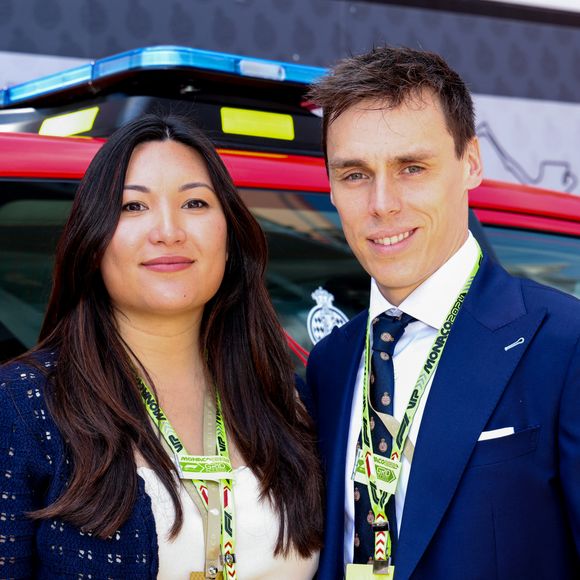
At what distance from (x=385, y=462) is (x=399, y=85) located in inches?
31.5

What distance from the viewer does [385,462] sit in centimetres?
192

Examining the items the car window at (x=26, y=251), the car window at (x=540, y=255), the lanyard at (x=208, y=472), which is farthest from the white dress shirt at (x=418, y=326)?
the car window at (x=540, y=255)

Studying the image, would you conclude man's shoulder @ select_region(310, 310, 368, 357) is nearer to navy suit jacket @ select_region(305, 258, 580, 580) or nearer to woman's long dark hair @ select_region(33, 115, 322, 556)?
woman's long dark hair @ select_region(33, 115, 322, 556)

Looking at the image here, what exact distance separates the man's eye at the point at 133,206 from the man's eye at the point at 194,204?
0.11 m

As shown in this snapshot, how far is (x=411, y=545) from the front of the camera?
182 centimetres

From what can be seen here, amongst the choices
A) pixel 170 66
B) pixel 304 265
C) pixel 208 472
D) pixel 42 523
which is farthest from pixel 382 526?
pixel 170 66

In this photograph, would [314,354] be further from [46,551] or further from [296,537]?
[46,551]

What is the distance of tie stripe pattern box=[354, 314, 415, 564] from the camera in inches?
76.7

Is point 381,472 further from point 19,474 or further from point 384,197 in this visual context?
point 19,474

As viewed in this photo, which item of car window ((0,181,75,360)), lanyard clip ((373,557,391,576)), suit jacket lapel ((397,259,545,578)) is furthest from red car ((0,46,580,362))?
lanyard clip ((373,557,391,576))

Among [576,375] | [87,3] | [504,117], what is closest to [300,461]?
[576,375]

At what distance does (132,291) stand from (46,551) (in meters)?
0.60

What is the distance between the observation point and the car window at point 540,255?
120 inches

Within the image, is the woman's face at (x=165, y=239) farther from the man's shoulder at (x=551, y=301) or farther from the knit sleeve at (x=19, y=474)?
the man's shoulder at (x=551, y=301)
